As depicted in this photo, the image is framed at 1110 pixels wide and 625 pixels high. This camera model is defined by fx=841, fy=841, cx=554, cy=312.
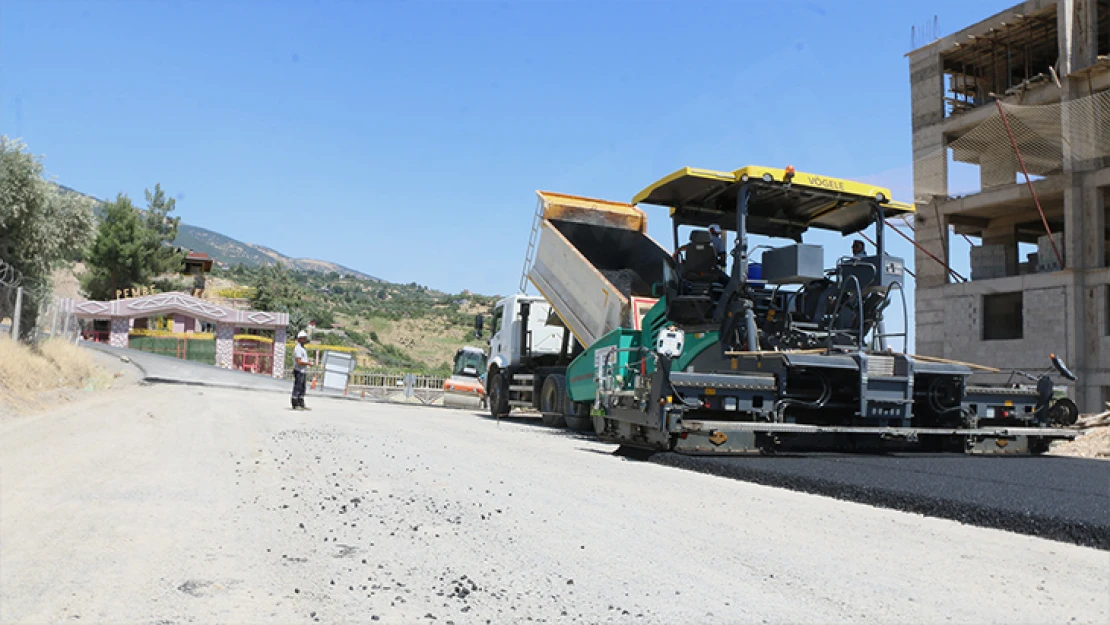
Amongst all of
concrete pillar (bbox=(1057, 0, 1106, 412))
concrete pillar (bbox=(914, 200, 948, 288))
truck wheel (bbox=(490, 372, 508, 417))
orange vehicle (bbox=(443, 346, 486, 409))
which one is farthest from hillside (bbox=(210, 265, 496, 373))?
concrete pillar (bbox=(1057, 0, 1106, 412))

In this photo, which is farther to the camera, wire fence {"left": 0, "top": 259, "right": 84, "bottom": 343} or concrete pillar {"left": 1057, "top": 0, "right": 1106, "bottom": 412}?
Answer: concrete pillar {"left": 1057, "top": 0, "right": 1106, "bottom": 412}

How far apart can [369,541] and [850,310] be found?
6448 mm

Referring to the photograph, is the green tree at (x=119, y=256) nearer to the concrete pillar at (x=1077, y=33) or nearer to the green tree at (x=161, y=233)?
the green tree at (x=161, y=233)

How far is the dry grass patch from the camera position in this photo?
45.3ft

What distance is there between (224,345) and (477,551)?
138ft

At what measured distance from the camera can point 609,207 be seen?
15.9 meters

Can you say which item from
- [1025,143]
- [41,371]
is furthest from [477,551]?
[1025,143]

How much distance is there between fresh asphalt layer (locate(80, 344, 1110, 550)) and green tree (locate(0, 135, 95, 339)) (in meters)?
15.8

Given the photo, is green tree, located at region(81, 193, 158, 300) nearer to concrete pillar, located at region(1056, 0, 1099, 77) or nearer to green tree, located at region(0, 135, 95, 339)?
green tree, located at region(0, 135, 95, 339)

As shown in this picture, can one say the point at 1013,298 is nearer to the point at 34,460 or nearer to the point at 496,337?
the point at 496,337

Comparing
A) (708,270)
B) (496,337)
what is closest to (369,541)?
(708,270)

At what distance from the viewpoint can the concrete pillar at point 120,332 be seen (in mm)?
43469

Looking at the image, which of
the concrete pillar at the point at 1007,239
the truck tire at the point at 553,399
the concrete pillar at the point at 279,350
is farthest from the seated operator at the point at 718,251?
the concrete pillar at the point at 279,350

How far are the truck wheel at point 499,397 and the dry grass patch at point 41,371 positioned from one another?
860 centimetres
